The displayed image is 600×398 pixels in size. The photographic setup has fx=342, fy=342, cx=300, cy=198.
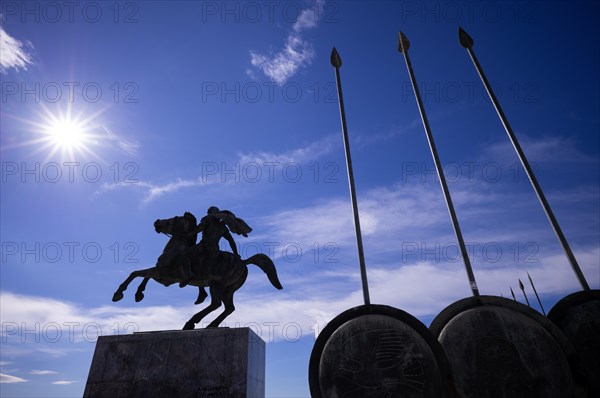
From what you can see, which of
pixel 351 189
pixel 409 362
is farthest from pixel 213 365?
pixel 351 189

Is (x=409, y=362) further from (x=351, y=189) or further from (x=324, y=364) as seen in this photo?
(x=351, y=189)

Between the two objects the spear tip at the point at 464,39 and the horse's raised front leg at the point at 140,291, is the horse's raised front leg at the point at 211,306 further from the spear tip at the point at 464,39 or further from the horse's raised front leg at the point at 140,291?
the spear tip at the point at 464,39

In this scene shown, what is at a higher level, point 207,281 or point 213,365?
point 207,281

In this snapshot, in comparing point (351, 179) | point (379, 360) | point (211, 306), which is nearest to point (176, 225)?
point (211, 306)

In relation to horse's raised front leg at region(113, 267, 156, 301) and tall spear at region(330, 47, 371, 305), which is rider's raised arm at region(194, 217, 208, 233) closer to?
horse's raised front leg at region(113, 267, 156, 301)

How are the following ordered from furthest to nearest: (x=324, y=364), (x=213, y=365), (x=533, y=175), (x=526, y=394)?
(x=533, y=175) < (x=213, y=365) < (x=324, y=364) < (x=526, y=394)

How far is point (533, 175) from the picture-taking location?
8695 millimetres

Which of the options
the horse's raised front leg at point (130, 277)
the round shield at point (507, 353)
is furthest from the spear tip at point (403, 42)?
the horse's raised front leg at point (130, 277)

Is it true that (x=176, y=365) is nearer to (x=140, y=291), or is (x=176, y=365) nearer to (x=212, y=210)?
(x=140, y=291)

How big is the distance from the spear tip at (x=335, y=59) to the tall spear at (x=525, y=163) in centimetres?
395

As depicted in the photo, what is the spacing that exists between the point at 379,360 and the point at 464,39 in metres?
10.3

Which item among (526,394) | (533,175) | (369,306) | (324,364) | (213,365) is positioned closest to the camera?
(526,394)

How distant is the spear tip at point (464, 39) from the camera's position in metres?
11.0

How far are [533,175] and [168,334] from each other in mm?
9724
